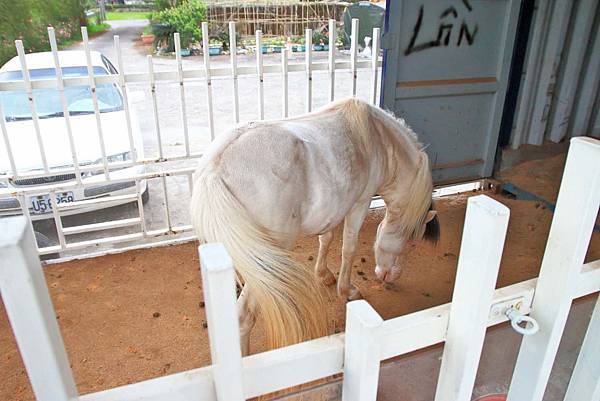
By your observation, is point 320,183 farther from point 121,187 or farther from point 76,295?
point 121,187

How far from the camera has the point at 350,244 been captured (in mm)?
3035

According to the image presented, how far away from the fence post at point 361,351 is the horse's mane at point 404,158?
76.7 inches

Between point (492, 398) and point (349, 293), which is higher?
point (492, 398)

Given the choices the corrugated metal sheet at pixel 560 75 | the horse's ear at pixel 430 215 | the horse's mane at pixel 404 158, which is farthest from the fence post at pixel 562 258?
the corrugated metal sheet at pixel 560 75

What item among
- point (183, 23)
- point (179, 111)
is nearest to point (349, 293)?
point (179, 111)

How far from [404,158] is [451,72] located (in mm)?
1944

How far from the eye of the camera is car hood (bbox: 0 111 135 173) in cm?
375

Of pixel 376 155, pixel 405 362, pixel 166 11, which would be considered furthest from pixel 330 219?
pixel 166 11

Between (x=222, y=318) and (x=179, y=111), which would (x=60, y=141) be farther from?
(x=179, y=111)

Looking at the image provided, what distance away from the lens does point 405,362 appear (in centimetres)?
208

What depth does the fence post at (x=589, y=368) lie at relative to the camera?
3.38 feet

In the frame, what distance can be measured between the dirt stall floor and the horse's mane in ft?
1.72

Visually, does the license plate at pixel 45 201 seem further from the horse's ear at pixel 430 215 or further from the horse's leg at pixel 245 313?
the horse's ear at pixel 430 215

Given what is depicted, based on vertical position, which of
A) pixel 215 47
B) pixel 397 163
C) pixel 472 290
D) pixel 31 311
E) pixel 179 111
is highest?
pixel 31 311
